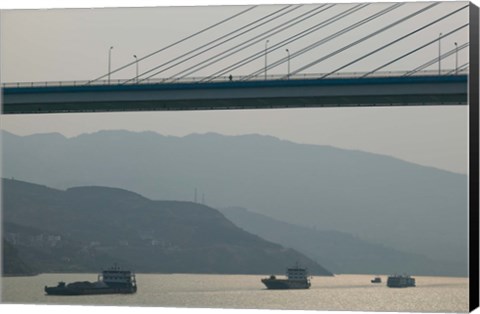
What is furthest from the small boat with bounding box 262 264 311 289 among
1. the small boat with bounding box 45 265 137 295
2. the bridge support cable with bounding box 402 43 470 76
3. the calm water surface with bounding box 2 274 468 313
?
the bridge support cable with bounding box 402 43 470 76

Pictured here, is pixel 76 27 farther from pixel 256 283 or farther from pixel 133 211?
pixel 256 283

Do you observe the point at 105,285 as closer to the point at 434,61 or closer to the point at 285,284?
the point at 285,284

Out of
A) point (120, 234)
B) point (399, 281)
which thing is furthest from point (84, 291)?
point (399, 281)

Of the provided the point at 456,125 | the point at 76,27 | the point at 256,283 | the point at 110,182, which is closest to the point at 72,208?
the point at 110,182

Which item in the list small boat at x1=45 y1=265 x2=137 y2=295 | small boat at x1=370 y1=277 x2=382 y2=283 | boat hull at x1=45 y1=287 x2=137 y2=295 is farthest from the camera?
small boat at x1=370 y1=277 x2=382 y2=283

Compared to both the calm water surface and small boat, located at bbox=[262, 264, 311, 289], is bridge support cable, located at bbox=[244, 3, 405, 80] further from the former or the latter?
small boat, located at bbox=[262, 264, 311, 289]

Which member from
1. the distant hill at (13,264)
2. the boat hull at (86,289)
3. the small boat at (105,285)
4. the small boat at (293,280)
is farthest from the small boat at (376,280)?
the distant hill at (13,264)
